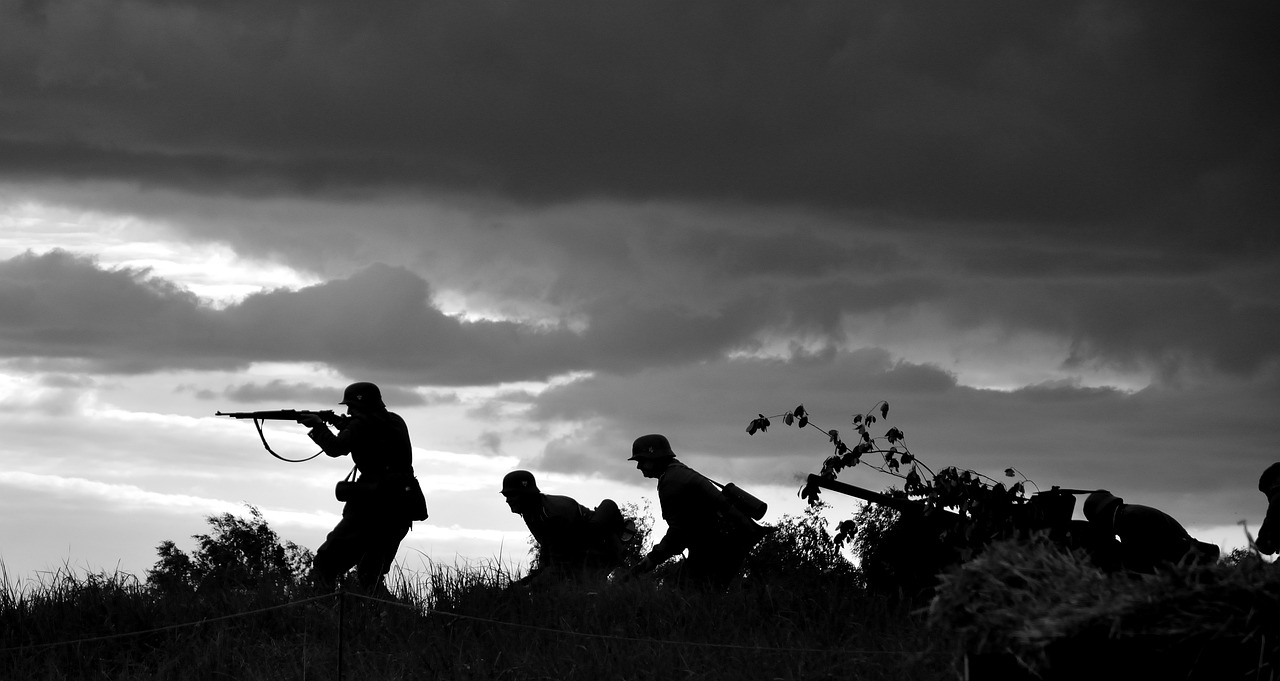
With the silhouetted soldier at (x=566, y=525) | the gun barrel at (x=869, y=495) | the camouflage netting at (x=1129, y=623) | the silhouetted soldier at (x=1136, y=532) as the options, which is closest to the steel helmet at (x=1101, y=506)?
the silhouetted soldier at (x=1136, y=532)

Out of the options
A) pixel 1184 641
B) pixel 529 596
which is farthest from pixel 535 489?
pixel 1184 641

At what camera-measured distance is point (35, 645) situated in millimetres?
12312

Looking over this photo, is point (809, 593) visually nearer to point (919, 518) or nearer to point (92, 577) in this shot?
point (919, 518)

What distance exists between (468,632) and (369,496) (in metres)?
2.50

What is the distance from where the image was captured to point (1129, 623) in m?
5.35

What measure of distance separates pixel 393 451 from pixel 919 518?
5060 mm

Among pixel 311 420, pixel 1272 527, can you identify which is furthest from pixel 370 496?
pixel 1272 527

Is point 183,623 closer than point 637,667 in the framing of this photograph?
No

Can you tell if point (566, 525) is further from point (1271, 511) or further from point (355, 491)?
point (1271, 511)

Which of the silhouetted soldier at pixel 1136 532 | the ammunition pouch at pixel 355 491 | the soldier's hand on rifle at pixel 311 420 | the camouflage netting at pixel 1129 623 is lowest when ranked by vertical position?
the camouflage netting at pixel 1129 623

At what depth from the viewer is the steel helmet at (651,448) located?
1359 cm

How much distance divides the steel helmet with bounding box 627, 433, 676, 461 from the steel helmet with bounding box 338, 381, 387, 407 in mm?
2583

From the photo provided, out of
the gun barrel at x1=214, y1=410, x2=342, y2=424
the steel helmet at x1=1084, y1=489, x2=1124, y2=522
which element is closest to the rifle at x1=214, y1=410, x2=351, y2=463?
the gun barrel at x1=214, y1=410, x2=342, y2=424

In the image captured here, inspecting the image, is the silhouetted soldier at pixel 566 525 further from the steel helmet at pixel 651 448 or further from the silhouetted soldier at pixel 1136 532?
the silhouetted soldier at pixel 1136 532
